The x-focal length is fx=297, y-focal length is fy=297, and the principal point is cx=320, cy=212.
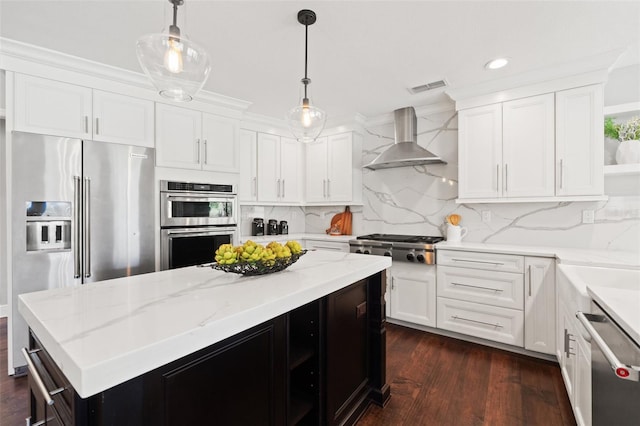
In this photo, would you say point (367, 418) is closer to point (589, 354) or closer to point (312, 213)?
point (589, 354)

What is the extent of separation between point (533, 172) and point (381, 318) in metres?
2.06

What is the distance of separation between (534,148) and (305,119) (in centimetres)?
221

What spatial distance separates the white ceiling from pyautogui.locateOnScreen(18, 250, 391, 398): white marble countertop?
1.40m

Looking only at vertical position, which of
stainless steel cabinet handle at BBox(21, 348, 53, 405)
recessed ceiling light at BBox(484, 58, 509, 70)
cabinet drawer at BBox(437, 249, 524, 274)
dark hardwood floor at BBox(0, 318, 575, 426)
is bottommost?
dark hardwood floor at BBox(0, 318, 575, 426)

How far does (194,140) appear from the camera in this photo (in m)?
3.15

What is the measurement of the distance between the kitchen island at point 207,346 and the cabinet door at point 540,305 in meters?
1.62

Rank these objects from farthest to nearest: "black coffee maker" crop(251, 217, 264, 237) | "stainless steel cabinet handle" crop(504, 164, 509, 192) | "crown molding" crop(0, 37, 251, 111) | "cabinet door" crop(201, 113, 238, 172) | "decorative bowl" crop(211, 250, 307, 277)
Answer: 1. "black coffee maker" crop(251, 217, 264, 237)
2. "cabinet door" crop(201, 113, 238, 172)
3. "stainless steel cabinet handle" crop(504, 164, 509, 192)
4. "crown molding" crop(0, 37, 251, 111)
5. "decorative bowl" crop(211, 250, 307, 277)

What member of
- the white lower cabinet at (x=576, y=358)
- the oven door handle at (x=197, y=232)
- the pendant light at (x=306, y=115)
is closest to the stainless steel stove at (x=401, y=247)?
the white lower cabinet at (x=576, y=358)

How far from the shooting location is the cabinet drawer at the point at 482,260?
2.63m

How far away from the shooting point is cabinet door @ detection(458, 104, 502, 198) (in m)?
2.92

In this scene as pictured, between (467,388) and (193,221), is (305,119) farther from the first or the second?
(467,388)

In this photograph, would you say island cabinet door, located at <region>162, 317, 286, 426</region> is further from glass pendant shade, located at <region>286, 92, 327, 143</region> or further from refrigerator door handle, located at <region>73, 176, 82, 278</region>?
refrigerator door handle, located at <region>73, 176, 82, 278</region>

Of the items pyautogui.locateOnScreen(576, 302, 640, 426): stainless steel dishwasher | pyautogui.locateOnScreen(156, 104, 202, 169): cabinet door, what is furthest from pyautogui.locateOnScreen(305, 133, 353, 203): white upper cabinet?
pyautogui.locateOnScreen(576, 302, 640, 426): stainless steel dishwasher

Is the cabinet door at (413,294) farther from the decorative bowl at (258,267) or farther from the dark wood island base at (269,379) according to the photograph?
the decorative bowl at (258,267)
